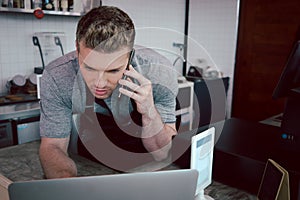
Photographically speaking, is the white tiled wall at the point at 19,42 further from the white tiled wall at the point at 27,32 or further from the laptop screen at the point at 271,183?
the laptop screen at the point at 271,183

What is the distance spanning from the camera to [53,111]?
141cm

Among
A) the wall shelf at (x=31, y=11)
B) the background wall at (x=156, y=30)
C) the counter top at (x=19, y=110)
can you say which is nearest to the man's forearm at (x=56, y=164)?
the counter top at (x=19, y=110)

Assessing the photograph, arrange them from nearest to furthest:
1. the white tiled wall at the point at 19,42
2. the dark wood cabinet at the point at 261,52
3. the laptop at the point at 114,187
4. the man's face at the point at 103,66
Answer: the laptop at the point at 114,187, the man's face at the point at 103,66, the white tiled wall at the point at 19,42, the dark wood cabinet at the point at 261,52

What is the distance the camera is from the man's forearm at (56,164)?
1.18 m

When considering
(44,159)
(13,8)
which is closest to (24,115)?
(13,8)

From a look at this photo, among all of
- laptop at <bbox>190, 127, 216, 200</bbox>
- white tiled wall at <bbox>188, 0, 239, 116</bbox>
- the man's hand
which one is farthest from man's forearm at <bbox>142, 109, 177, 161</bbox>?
white tiled wall at <bbox>188, 0, 239, 116</bbox>

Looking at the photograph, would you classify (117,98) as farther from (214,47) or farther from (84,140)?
(214,47)

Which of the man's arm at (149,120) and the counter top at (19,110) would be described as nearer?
the man's arm at (149,120)

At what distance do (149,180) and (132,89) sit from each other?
58 centimetres

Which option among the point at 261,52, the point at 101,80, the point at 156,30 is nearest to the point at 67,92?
the point at 101,80

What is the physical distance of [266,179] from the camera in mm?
990

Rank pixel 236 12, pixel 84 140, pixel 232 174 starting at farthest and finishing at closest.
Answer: pixel 236 12
pixel 84 140
pixel 232 174

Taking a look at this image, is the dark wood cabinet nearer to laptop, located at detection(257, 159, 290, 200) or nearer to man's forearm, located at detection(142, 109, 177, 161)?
man's forearm, located at detection(142, 109, 177, 161)

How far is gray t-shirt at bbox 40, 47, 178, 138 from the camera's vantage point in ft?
4.56
